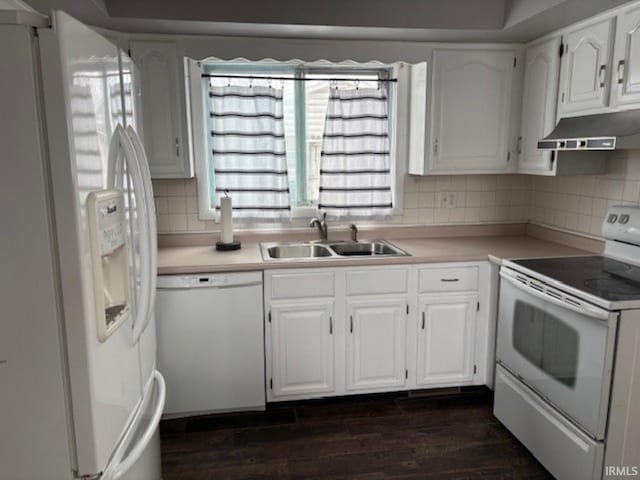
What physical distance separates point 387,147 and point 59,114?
2347 mm

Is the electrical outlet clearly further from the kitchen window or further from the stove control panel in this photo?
the stove control panel

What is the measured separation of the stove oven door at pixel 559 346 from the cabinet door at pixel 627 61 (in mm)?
937

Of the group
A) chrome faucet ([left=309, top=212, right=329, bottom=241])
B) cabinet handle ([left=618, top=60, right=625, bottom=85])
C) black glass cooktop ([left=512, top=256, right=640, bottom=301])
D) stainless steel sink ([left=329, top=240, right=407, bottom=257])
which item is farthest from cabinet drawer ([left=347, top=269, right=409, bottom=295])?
cabinet handle ([left=618, top=60, right=625, bottom=85])

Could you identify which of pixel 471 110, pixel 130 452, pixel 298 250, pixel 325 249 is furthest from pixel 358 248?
pixel 130 452

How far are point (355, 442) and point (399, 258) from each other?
102 centimetres

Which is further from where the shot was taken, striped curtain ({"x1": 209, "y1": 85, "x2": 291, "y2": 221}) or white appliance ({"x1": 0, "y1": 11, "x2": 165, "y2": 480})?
striped curtain ({"x1": 209, "y1": 85, "x2": 291, "y2": 221})

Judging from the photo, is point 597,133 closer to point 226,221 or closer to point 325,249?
point 325,249

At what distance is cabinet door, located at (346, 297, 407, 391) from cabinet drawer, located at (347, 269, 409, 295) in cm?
6

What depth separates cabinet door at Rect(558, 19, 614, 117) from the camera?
88.9 inches

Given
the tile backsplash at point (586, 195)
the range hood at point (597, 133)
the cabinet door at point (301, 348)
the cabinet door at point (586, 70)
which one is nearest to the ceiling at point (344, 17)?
the cabinet door at point (586, 70)

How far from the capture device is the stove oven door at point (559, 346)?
185 centimetres

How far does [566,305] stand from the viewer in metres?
1.99

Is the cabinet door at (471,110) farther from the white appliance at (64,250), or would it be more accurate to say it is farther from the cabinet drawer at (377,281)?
the white appliance at (64,250)

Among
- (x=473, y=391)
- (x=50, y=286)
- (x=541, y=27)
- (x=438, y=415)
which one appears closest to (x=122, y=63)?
(x=50, y=286)
